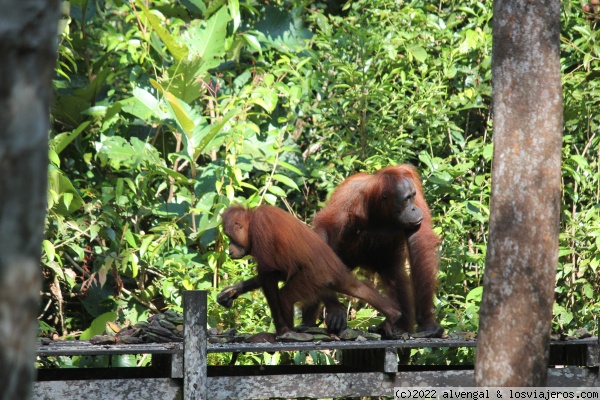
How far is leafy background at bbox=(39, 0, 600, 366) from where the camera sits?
18.5 feet

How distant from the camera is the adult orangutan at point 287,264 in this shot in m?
4.09

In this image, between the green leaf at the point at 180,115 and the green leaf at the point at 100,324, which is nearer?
the green leaf at the point at 180,115

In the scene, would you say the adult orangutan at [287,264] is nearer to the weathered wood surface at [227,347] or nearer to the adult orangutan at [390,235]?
the adult orangutan at [390,235]

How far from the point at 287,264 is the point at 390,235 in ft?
2.44

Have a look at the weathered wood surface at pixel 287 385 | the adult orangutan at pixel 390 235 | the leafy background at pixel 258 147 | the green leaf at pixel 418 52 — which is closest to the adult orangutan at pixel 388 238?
the adult orangutan at pixel 390 235

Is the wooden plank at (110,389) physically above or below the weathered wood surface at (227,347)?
below

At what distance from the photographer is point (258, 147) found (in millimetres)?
6086

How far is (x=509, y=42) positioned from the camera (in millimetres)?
2742

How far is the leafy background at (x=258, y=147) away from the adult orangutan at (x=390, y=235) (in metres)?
0.78

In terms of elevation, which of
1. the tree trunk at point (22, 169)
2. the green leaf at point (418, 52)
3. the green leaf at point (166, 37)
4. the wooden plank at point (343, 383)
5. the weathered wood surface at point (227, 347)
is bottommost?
the wooden plank at point (343, 383)

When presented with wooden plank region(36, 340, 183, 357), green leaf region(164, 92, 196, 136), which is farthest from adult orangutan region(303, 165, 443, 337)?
green leaf region(164, 92, 196, 136)

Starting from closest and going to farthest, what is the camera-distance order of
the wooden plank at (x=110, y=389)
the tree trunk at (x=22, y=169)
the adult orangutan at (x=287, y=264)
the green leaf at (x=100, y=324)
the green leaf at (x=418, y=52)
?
the tree trunk at (x=22, y=169), the wooden plank at (x=110, y=389), the adult orangutan at (x=287, y=264), the green leaf at (x=100, y=324), the green leaf at (x=418, y=52)

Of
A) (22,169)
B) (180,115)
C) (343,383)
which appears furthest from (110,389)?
(180,115)

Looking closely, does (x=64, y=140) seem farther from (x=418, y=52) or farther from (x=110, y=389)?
(x=110, y=389)
